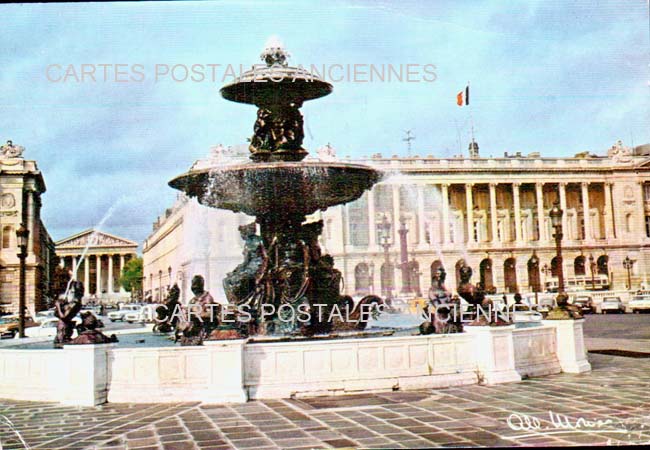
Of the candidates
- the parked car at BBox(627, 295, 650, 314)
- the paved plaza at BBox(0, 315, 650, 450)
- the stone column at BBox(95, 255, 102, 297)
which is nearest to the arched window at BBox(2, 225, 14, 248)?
the parked car at BBox(627, 295, 650, 314)

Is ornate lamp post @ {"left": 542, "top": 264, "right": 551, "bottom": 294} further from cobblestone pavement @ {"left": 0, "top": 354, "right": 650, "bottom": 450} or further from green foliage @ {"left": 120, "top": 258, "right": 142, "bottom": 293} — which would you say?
cobblestone pavement @ {"left": 0, "top": 354, "right": 650, "bottom": 450}

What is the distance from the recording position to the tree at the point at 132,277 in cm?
9412

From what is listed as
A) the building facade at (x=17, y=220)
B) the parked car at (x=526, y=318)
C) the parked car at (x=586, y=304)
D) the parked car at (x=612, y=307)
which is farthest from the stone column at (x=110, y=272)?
the parked car at (x=526, y=318)

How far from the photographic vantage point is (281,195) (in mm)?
12570

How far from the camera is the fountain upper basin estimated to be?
39.3 feet

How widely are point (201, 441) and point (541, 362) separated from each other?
19.2ft

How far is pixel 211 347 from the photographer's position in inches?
347

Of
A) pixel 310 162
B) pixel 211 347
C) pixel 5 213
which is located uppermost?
pixel 5 213

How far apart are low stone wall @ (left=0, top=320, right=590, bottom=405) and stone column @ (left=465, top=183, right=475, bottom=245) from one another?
66.8m

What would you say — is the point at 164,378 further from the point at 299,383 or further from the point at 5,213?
the point at 5,213

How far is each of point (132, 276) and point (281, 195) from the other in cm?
8629

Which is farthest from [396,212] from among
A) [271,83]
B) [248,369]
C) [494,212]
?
[248,369]

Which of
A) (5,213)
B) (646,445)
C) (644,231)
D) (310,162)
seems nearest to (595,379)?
(646,445)
